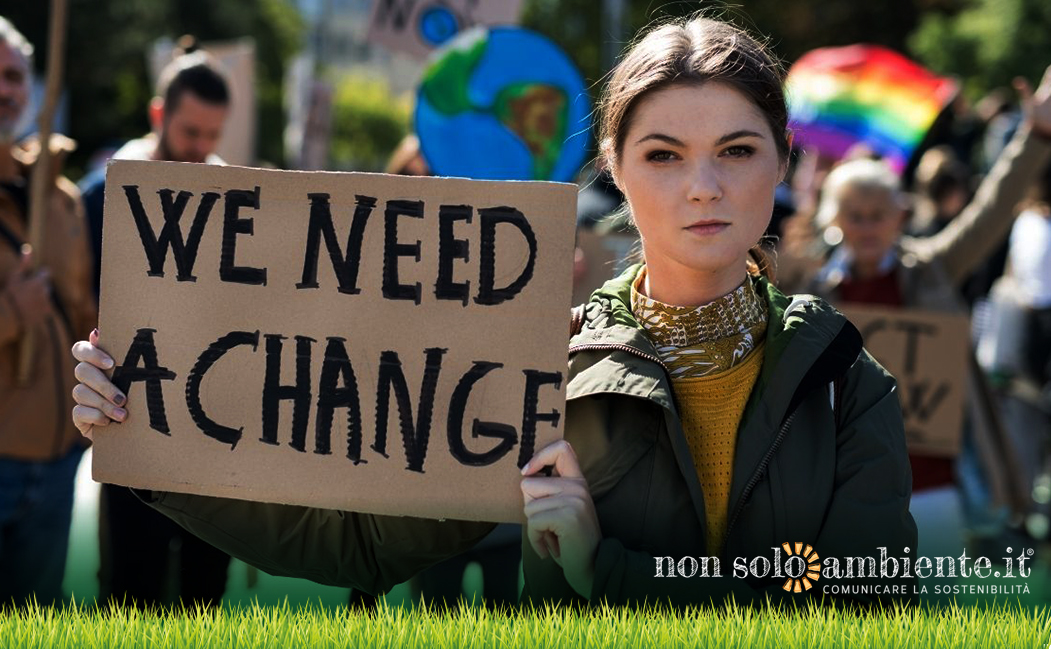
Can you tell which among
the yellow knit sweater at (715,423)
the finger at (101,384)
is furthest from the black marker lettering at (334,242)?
the yellow knit sweater at (715,423)

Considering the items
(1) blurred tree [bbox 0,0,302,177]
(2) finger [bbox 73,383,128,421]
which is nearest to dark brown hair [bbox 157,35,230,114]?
(2) finger [bbox 73,383,128,421]

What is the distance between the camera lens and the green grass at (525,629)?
1.63m

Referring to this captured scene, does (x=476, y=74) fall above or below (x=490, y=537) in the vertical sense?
above

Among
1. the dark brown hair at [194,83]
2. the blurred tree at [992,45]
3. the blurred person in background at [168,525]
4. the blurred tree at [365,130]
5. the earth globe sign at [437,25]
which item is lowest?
the blurred person in background at [168,525]

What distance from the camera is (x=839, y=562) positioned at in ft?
6.80

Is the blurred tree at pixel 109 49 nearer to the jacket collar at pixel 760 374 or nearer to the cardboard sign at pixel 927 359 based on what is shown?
the cardboard sign at pixel 927 359

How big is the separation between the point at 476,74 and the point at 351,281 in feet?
12.4

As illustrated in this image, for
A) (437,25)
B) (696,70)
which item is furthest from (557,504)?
(437,25)

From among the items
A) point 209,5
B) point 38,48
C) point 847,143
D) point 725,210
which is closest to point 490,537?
point 725,210

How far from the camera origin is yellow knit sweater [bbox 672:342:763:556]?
220 centimetres

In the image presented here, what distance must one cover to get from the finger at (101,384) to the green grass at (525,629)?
1.61 ft

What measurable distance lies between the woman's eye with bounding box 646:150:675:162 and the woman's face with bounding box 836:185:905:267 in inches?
125

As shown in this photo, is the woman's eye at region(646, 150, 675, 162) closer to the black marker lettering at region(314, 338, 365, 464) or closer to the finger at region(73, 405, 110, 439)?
the black marker lettering at region(314, 338, 365, 464)

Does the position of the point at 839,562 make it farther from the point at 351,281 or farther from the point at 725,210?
the point at 351,281
